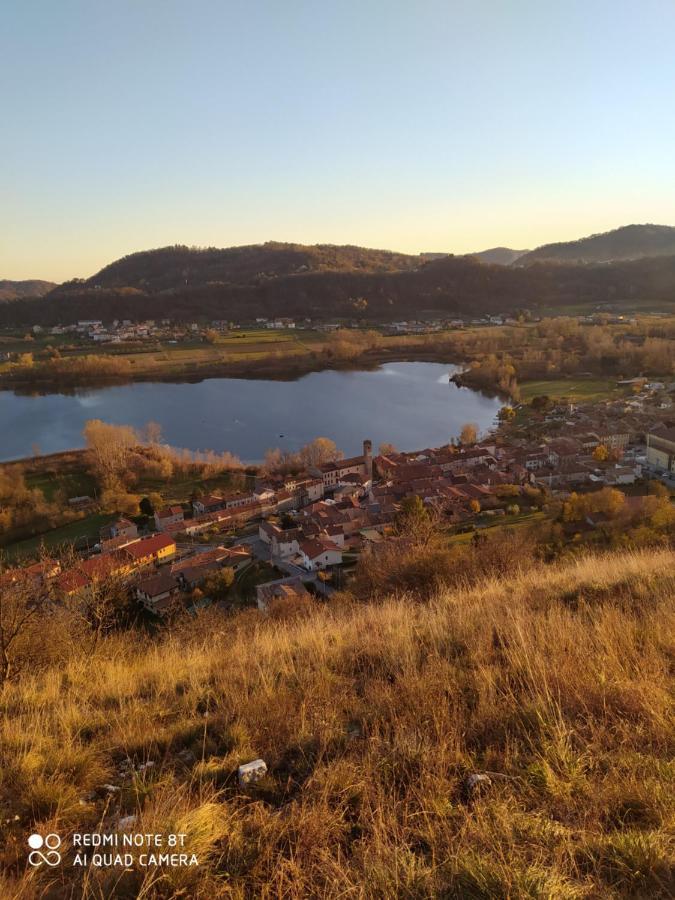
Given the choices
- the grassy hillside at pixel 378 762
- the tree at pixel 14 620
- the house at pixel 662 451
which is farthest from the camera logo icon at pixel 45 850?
the house at pixel 662 451

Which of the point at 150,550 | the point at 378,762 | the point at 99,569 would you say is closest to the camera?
the point at 378,762

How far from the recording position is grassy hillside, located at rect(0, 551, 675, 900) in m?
0.82

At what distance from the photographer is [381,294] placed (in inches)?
1998

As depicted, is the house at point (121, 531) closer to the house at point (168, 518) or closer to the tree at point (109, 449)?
the house at point (168, 518)

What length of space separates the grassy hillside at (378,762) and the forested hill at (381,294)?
151 feet

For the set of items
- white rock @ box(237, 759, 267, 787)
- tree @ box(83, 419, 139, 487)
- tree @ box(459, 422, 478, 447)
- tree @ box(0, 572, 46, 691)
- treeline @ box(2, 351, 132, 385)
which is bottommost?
tree @ box(459, 422, 478, 447)

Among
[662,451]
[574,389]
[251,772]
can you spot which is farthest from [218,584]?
[574,389]

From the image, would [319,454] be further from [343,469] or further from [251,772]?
[251,772]

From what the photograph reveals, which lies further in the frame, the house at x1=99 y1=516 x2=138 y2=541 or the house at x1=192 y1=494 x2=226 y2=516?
the house at x1=192 y1=494 x2=226 y2=516

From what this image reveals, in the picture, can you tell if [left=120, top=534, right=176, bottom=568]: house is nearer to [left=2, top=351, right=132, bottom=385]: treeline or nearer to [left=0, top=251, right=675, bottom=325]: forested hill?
[left=2, top=351, right=132, bottom=385]: treeline

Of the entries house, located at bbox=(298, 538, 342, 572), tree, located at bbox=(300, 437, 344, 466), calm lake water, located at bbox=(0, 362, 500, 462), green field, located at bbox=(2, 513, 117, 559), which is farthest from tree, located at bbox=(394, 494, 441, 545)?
calm lake water, located at bbox=(0, 362, 500, 462)

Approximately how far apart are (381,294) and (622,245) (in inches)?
1668

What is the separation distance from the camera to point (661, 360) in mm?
24469

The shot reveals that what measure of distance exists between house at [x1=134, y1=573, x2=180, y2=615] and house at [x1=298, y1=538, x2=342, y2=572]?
2089mm
